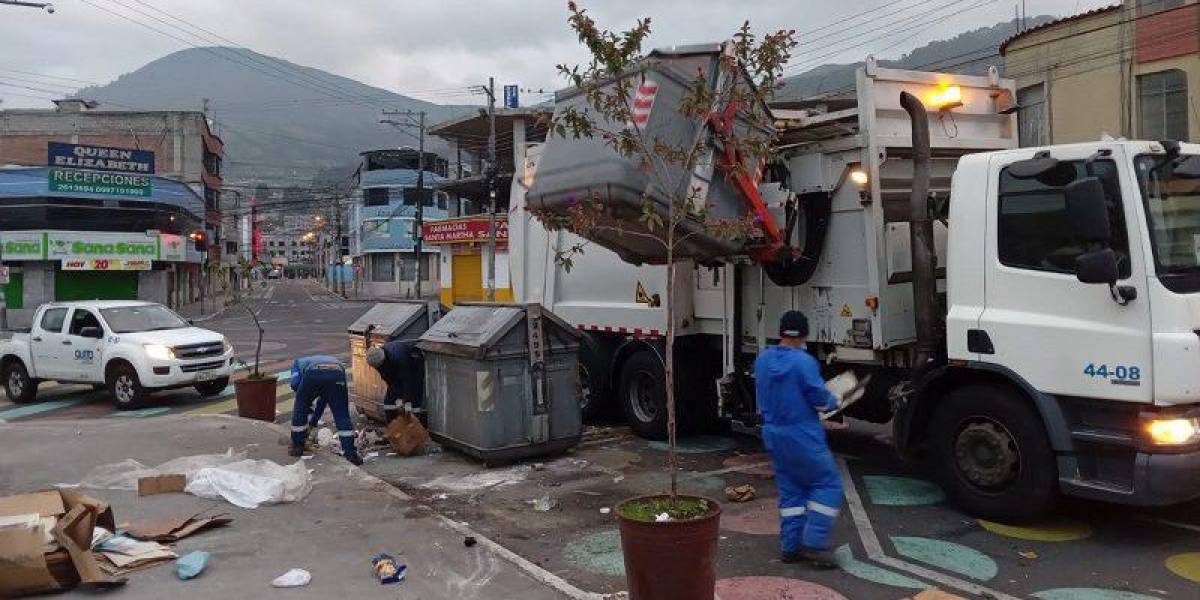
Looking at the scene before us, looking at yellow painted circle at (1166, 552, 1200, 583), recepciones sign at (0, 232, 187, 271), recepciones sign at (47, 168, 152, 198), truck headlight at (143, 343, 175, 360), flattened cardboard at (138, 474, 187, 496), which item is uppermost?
recepciones sign at (47, 168, 152, 198)

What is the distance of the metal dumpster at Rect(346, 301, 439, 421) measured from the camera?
10.3 metres

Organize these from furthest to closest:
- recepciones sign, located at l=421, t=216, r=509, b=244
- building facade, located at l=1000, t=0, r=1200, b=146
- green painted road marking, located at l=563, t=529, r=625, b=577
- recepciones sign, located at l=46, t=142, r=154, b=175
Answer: recepciones sign, located at l=46, t=142, r=154, b=175
recepciones sign, located at l=421, t=216, r=509, b=244
building facade, located at l=1000, t=0, r=1200, b=146
green painted road marking, located at l=563, t=529, r=625, b=577

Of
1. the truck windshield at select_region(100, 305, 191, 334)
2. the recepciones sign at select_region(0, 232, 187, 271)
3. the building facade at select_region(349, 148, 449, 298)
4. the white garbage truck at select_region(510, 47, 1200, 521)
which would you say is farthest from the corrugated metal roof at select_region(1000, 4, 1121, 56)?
the building facade at select_region(349, 148, 449, 298)

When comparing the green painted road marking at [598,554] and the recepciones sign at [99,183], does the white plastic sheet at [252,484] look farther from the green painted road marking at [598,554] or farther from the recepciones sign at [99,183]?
the recepciones sign at [99,183]

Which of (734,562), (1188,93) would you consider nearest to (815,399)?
(734,562)

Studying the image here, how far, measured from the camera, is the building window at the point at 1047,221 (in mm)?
5266

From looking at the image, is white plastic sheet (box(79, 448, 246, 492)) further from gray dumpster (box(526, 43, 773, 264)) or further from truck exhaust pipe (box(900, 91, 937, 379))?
truck exhaust pipe (box(900, 91, 937, 379))

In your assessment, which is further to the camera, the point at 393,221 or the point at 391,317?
the point at 393,221

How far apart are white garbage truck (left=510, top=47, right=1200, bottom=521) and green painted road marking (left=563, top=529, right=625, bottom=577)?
7.76ft

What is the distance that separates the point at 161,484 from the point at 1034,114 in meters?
21.5

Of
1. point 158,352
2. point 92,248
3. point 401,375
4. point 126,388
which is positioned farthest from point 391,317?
point 92,248

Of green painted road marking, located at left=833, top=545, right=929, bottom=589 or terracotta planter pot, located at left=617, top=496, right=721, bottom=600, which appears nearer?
terracotta planter pot, located at left=617, top=496, right=721, bottom=600

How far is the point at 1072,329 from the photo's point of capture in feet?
17.5

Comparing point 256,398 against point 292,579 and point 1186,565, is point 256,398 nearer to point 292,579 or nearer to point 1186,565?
point 292,579
